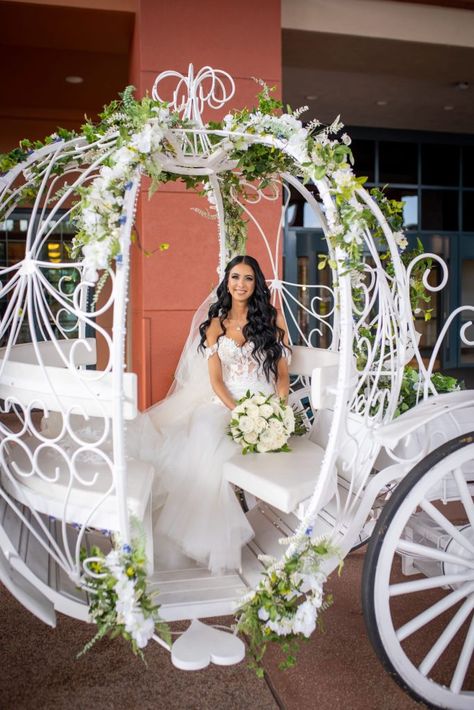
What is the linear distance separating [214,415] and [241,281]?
2.32 feet

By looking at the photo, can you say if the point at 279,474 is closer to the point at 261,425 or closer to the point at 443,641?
the point at 261,425

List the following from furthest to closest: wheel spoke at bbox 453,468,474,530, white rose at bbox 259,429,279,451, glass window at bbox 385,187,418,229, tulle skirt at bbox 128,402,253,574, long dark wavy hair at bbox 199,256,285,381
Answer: glass window at bbox 385,187,418,229, long dark wavy hair at bbox 199,256,285,381, white rose at bbox 259,429,279,451, tulle skirt at bbox 128,402,253,574, wheel spoke at bbox 453,468,474,530

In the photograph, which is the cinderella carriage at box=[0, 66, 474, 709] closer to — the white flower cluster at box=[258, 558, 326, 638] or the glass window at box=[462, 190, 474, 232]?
the white flower cluster at box=[258, 558, 326, 638]

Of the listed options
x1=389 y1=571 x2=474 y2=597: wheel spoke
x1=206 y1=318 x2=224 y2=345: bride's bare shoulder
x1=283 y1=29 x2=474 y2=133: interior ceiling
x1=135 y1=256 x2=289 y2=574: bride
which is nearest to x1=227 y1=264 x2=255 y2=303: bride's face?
x1=135 y1=256 x2=289 y2=574: bride

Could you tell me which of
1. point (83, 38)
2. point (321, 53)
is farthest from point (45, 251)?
point (321, 53)

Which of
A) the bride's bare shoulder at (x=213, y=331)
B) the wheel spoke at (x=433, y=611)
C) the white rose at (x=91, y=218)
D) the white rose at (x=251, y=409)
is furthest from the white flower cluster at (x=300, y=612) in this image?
the bride's bare shoulder at (x=213, y=331)

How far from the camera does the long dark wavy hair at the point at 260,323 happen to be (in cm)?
323

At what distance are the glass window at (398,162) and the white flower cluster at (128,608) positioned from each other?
7535mm

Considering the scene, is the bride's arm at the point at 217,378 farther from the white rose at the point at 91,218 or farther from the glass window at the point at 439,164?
the glass window at the point at 439,164

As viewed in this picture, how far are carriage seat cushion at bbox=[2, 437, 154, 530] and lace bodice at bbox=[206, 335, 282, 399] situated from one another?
2.77ft

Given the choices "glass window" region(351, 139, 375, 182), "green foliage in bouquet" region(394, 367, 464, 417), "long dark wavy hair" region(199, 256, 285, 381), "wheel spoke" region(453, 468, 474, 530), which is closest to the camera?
"wheel spoke" region(453, 468, 474, 530)

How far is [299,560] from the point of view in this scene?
2.15 metres

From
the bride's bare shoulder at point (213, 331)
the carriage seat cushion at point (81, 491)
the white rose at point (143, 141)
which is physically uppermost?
the white rose at point (143, 141)

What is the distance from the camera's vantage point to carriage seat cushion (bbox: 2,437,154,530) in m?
2.08
